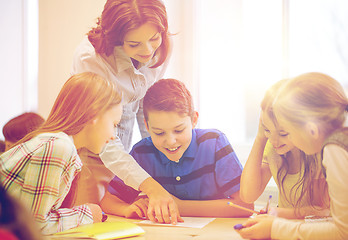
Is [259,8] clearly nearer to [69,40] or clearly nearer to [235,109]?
[235,109]

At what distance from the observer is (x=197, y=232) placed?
2.66ft

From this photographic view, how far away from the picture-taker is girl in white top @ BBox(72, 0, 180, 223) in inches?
38.3

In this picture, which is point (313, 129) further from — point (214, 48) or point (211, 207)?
point (214, 48)

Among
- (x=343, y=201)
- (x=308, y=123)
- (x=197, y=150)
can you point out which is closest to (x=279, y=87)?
(x=308, y=123)

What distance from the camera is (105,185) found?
115 cm

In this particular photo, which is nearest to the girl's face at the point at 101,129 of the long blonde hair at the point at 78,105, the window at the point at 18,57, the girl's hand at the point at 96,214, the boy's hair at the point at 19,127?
the long blonde hair at the point at 78,105

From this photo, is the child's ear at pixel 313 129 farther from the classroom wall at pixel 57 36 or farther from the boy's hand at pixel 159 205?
the classroom wall at pixel 57 36

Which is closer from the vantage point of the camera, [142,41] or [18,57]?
[142,41]

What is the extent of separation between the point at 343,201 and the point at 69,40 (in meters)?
1.26

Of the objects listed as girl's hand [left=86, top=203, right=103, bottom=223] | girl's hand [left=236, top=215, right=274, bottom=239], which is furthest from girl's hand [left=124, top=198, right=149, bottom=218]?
girl's hand [left=236, top=215, right=274, bottom=239]

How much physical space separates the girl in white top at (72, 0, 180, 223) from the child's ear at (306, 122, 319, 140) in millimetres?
381

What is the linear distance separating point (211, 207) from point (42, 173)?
1.43 feet

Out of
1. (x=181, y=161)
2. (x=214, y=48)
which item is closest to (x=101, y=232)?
(x=181, y=161)

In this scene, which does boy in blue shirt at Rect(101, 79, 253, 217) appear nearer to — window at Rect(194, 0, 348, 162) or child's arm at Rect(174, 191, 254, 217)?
child's arm at Rect(174, 191, 254, 217)
